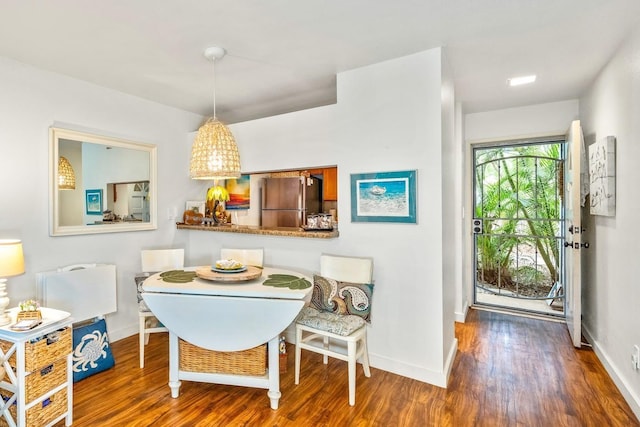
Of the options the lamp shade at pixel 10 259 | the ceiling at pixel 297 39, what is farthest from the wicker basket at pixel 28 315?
the ceiling at pixel 297 39

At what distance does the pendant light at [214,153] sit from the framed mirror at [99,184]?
4.27 ft

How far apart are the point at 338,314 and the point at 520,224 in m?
2.77

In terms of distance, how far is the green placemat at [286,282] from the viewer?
7.11 ft

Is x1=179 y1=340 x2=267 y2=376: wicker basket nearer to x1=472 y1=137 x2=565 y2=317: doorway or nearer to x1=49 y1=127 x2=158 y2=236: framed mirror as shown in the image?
x1=49 y1=127 x2=158 y2=236: framed mirror

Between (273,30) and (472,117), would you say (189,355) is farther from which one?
(472,117)

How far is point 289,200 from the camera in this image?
3.54m

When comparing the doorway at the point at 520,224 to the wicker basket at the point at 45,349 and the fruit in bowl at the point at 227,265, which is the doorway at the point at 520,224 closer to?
the fruit in bowl at the point at 227,265

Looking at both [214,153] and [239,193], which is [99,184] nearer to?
[239,193]

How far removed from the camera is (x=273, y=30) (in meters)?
2.02

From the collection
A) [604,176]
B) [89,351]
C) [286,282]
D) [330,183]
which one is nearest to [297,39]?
[330,183]

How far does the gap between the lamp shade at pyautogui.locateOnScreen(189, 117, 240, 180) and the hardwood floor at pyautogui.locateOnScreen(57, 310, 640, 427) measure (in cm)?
148

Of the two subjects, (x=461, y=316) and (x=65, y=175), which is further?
(x=461, y=316)

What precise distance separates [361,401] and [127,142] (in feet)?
9.75

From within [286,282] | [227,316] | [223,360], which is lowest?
[223,360]
